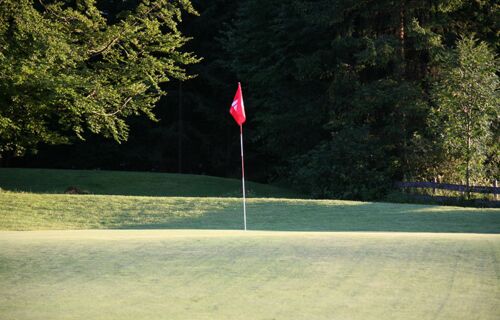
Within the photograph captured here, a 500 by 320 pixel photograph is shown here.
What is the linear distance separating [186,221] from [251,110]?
26.3 metres

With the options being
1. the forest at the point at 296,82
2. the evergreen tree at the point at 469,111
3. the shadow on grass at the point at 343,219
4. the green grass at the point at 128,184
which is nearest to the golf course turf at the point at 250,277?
the shadow on grass at the point at 343,219

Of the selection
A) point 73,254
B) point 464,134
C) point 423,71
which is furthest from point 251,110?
point 73,254

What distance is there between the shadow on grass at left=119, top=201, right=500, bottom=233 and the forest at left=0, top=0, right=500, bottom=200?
235 inches

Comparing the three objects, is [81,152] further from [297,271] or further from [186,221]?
[297,271]

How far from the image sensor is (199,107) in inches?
1748

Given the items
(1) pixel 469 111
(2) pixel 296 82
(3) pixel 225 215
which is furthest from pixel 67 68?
(2) pixel 296 82

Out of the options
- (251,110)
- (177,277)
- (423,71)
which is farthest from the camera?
(251,110)

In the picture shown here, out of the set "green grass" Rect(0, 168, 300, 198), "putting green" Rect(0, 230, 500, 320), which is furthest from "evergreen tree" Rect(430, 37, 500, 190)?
"putting green" Rect(0, 230, 500, 320)

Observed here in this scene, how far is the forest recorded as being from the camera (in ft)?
73.2

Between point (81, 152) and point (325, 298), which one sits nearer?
point (325, 298)

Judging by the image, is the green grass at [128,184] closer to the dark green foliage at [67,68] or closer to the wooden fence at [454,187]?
the dark green foliage at [67,68]

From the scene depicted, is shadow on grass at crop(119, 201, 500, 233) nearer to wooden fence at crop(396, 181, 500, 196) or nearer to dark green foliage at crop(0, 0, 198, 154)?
wooden fence at crop(396, 181, 500, 196)

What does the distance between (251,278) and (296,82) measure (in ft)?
96.2

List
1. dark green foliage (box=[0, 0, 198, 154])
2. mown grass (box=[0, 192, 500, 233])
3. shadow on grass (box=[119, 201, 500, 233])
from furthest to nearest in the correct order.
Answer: dark green foliage (box=[0, 0, 198, 154]), mown grass (box=[0, 192, 500, 233]), shadow on grass (box=[119, 201, 500, 233])
